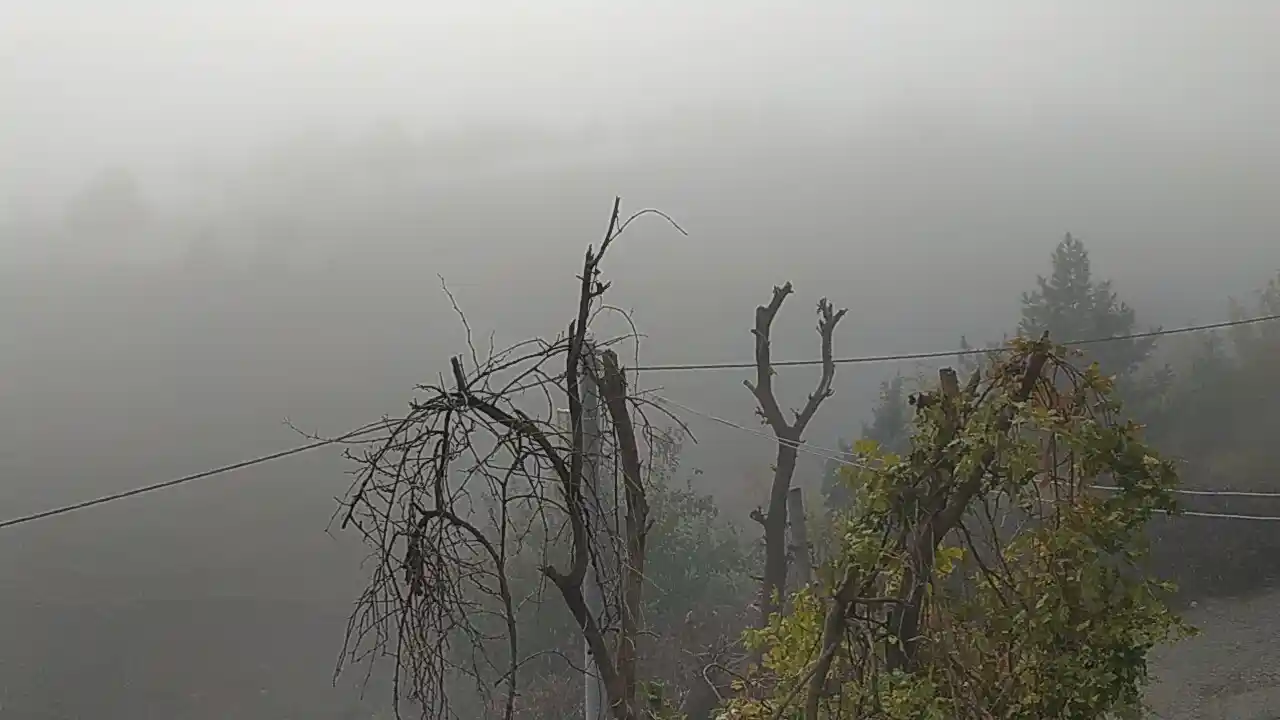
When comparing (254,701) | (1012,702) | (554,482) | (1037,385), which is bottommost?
(254,701)

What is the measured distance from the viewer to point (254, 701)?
604 cm

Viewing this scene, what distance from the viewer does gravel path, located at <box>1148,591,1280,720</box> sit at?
5.41 m

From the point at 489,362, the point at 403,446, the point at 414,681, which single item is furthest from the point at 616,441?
the point at 414,681

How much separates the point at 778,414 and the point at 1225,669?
2942 millimetres

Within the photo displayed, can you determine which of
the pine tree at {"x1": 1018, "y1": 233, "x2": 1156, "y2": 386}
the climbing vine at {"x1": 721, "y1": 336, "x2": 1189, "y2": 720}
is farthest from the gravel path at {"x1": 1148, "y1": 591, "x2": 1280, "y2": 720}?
the climbing vine at {"x1": 721, "y1": 336, "x2": 1189, "y2": 720}

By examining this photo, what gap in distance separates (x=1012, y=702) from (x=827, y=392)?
4254mm

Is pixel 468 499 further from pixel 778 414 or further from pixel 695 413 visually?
pixel 778 414

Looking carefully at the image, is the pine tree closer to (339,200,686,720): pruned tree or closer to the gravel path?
the gravel path

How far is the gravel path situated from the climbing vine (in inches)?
162

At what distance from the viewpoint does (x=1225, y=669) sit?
5730mm

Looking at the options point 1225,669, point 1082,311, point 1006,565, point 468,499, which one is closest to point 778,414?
point 1225,669

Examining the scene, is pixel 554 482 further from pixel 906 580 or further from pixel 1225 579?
pixel 1225 579

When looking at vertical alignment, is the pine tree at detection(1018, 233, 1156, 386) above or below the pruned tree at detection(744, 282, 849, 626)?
above

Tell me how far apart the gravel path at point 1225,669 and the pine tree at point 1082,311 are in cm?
252
